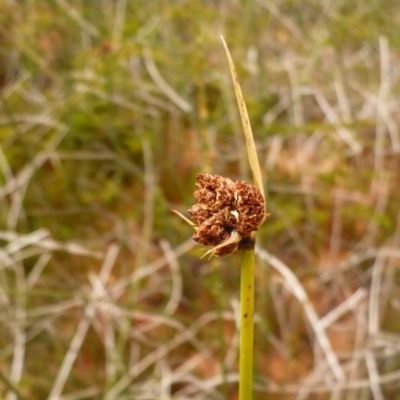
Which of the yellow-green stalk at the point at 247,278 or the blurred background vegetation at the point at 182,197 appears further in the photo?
the blurred background vegetation at the point at 182,197

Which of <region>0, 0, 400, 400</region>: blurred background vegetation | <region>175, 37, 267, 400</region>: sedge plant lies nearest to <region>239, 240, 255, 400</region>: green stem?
<region>175, 37, 267, 400</region>: sedge plant

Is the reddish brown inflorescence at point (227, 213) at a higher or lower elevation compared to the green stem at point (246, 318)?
higher

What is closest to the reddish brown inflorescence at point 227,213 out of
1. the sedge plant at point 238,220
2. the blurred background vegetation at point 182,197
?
the sedge plant at point 238,220

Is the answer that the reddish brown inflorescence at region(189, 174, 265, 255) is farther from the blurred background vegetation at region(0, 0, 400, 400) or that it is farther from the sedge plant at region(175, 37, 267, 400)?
the blurred background vegetation at region(0, 0, 400, 400)

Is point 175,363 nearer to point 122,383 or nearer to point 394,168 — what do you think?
point 122,383

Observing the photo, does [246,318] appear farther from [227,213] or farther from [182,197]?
[182,197]

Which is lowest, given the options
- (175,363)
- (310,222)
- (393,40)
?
(175,363)

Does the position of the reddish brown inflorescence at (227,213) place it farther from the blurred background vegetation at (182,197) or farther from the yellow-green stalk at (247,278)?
the blurred background vegetation at (182,197)

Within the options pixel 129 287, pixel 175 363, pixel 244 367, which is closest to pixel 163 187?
pixel 129 287
